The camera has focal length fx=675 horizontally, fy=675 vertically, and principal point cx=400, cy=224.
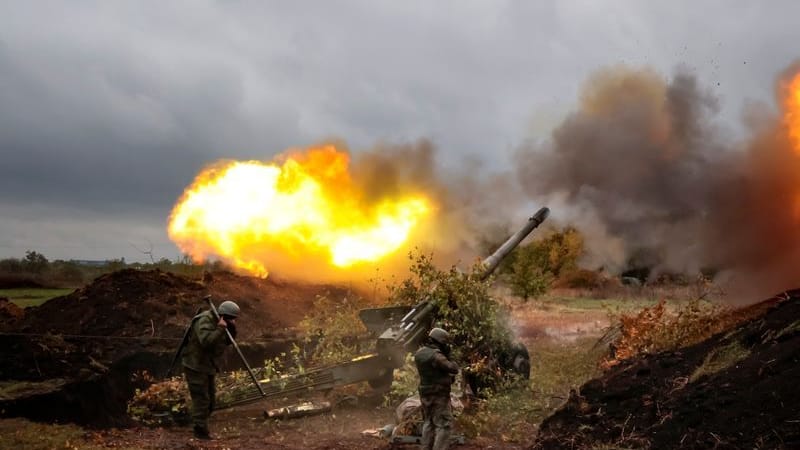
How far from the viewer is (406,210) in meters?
21.4

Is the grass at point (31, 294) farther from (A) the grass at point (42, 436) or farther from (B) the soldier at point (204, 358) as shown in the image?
(B) the soldier at point (204, 358)

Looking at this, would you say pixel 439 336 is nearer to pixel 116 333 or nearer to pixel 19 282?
pixel 116 333

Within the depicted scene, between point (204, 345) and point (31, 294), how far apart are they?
20293 mm

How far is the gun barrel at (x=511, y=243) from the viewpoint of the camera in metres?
14.3

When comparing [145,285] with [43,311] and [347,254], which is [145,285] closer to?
[43,311]

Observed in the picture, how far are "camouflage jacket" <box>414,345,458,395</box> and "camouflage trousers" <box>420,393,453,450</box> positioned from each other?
0.29ft

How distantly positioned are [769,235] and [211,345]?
10310mm

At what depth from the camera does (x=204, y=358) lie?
10805 mm

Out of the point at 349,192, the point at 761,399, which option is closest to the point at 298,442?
the point at 761,399

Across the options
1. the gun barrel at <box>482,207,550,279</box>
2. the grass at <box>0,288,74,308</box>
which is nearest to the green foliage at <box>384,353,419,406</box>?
the gun barrel at <box>482,207,550,279</box>

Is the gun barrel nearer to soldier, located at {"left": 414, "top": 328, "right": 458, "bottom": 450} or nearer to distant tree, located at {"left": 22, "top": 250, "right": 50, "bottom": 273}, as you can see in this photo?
soldier, located at {"left": 414, "top": 328, "right": 458, "bottom": 450}

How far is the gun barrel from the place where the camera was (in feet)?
46.9

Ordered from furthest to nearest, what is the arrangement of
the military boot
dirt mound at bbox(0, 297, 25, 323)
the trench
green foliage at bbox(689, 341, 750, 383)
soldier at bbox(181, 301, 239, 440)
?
dirt mound at bbox(0, 297, 25, 323)
the trench
soldier at bbox(181, 301, 239, 440)
the military boot
green foliage at bbox(689, 341, 750, 383)

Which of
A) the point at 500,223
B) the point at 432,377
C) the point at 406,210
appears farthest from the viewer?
the point at 406,210
